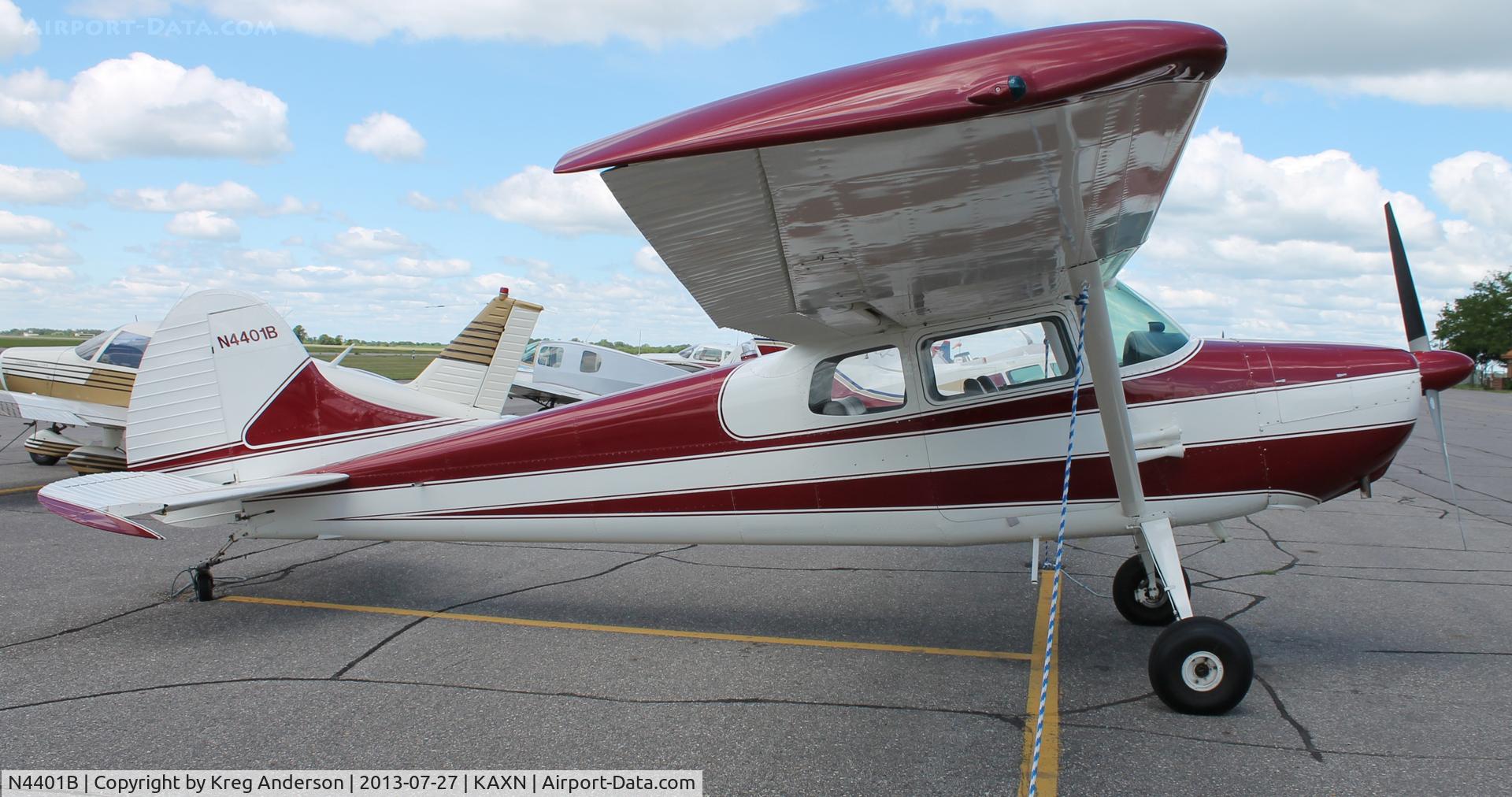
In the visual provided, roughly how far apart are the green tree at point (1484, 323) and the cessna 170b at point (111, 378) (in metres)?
84.4

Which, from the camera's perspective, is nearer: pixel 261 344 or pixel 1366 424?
pixel 1366 424

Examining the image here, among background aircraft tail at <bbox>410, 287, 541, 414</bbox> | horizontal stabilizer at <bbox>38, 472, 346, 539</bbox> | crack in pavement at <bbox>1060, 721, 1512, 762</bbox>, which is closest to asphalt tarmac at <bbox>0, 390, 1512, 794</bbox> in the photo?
crack in pavement at <bbox>1060, 721, 1512, 762</bbox>

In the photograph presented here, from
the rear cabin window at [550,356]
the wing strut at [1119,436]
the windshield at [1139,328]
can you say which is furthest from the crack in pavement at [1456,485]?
the rear cabin window at [550,356]

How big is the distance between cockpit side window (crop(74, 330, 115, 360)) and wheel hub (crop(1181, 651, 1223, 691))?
1333 centimetres

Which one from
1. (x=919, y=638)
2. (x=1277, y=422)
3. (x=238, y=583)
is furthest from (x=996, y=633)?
(x=238, y=583)

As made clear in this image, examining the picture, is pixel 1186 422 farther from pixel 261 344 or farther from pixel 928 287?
pixel 261 344

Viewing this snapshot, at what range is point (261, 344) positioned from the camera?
6270 mm

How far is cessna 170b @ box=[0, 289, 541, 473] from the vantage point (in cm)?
934

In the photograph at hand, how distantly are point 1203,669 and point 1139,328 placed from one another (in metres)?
1.77

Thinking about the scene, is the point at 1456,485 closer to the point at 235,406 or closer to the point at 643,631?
the point at 643,631

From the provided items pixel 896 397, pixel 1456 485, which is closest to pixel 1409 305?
pixel 896 397

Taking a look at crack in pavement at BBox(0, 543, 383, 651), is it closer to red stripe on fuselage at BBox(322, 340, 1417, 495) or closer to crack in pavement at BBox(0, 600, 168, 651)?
crack in pavement at BBox(0, 600, 168, 651)

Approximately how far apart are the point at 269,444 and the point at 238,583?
4.39 ft

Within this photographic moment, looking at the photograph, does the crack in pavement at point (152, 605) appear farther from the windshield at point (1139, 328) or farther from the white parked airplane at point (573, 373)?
the white parked airplane at point (573, 373)
